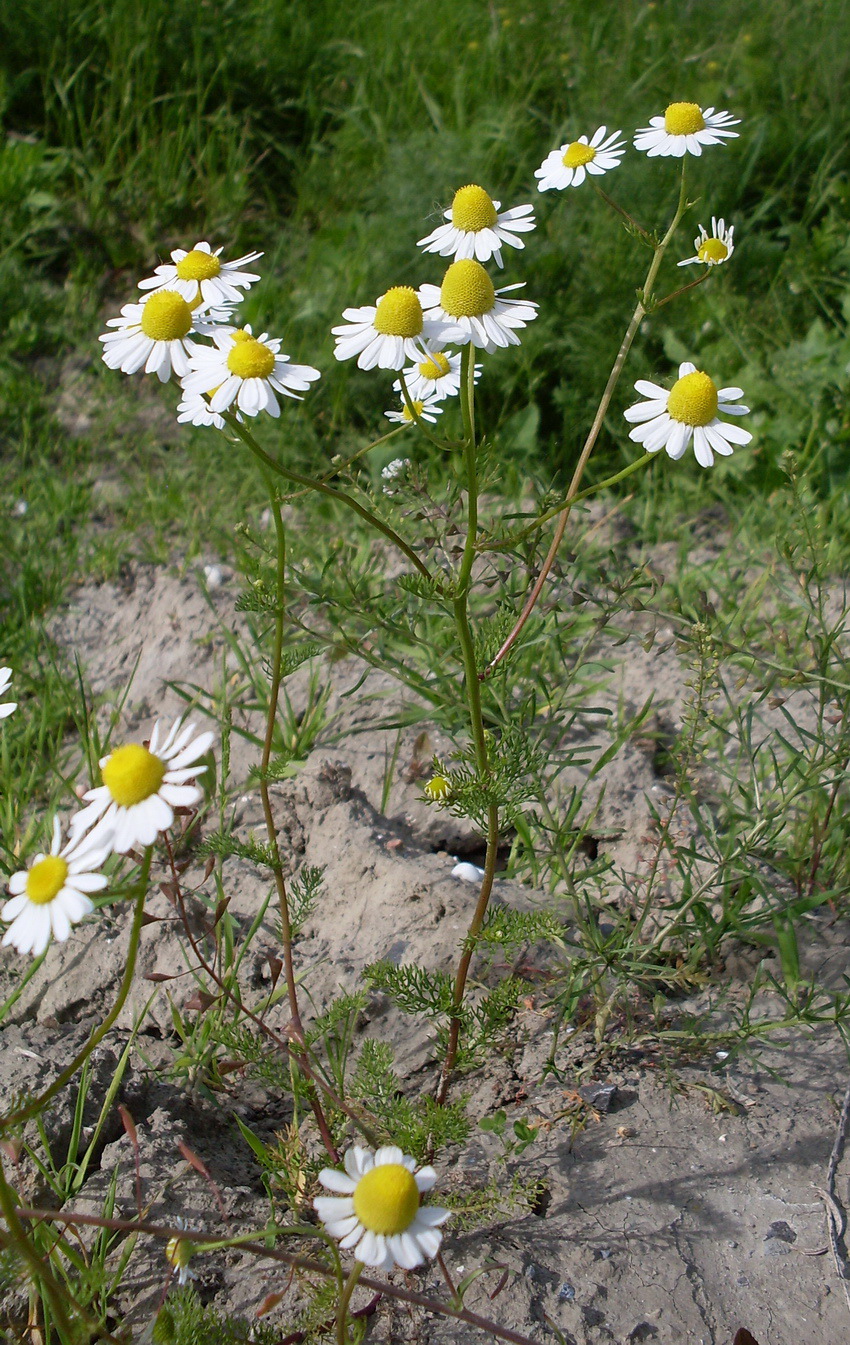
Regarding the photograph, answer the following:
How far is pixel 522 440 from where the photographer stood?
303cm

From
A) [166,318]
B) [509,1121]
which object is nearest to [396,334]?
[166,318]

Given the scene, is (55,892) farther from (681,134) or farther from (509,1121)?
(681,134)

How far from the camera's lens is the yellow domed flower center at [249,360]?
1.31 metres

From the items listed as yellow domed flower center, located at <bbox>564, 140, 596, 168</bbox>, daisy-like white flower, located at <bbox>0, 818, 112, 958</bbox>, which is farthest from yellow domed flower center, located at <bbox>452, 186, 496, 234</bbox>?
daisy-like white flower, located at <bbox>0, 818, 112, 958</bbox>

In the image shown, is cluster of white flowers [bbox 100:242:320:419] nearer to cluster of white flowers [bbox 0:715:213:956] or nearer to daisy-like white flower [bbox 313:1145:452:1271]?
cluster of white flowers [bbox 0:715:213:956]

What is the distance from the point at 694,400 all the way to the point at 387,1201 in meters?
1.02

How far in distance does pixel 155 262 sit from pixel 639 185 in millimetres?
1699

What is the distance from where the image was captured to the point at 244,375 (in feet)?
4.30

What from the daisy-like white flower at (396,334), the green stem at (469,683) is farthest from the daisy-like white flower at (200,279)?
the green stem at (469,683)

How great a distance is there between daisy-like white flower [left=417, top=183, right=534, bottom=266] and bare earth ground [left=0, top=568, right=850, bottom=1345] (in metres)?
1.11

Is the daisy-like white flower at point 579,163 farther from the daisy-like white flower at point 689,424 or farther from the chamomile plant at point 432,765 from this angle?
the daisy-like white flower at point 689,424

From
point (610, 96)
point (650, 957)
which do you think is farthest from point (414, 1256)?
point (610, 96)

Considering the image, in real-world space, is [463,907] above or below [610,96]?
below

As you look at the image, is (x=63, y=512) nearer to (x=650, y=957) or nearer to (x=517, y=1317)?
(x=650, y=957)
